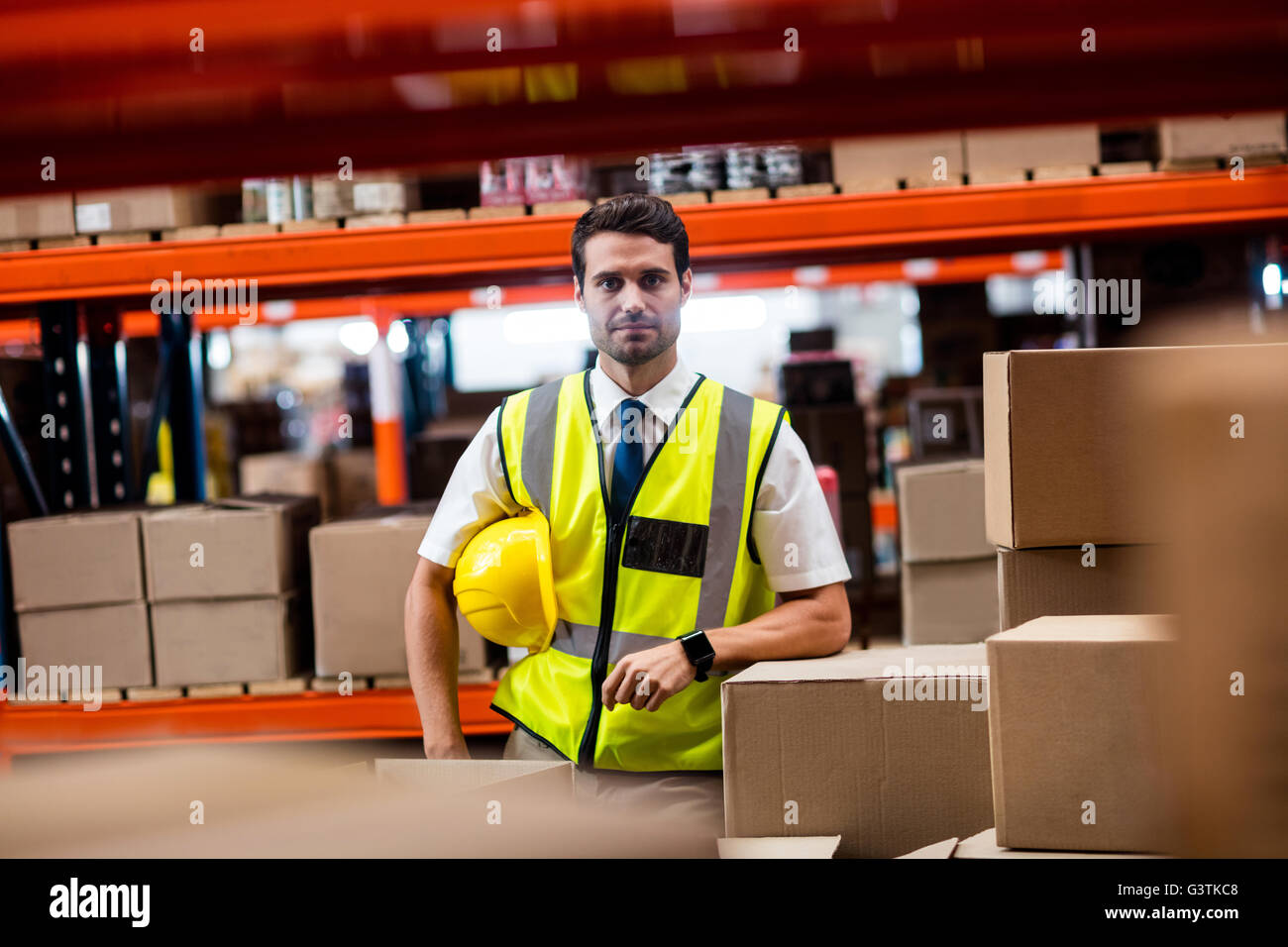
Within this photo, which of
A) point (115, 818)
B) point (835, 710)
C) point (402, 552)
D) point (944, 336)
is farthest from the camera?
point (944, 336)

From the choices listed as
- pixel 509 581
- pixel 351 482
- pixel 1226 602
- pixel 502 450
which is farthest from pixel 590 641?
pixel 351 482

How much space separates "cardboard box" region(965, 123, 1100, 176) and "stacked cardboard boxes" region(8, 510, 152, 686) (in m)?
2.69

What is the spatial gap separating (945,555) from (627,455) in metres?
1.59

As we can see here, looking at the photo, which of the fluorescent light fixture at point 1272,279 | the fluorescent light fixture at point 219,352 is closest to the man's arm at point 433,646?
the fluorescent light fixture at point 1272,279

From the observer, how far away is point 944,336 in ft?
18.1

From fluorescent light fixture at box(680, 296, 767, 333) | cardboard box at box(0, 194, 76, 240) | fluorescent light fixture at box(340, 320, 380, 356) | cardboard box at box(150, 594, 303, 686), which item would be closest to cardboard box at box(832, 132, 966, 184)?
cardboard box at box(150, 594, 303, 686)

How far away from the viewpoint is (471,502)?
1.96 m

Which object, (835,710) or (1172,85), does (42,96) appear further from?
(835,710)

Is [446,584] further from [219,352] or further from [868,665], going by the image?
[219,352]

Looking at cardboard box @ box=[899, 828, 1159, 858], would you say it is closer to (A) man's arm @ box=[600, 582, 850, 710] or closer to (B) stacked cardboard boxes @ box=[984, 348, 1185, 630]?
(B) stacked cardboard boxes @ box=[984, 348, 1185, 630]

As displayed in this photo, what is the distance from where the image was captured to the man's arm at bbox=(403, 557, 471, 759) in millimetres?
1995

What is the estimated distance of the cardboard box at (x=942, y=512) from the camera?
3178 mm

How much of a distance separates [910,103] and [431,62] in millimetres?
301
